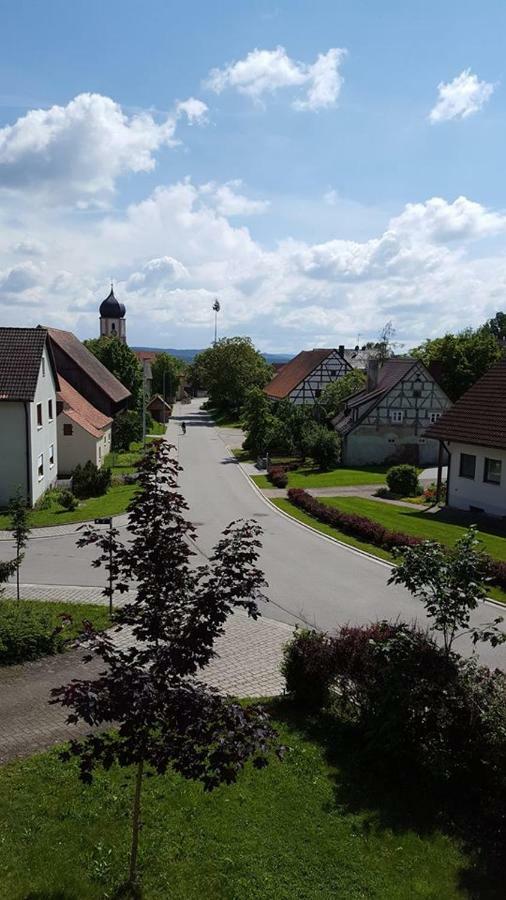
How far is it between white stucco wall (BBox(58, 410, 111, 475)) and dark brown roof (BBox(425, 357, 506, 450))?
19136 mm

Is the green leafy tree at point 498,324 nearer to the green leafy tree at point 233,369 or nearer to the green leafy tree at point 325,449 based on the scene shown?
the green leafy tree at point 233,369

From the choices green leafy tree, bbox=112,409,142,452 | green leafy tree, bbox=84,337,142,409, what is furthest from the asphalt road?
green leafy tree, bbox=84,337,142,409

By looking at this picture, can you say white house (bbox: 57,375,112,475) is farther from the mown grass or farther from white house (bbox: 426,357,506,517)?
white house (bbox: 426,357,506,517)

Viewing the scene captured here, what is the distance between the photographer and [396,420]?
4747 centimetres

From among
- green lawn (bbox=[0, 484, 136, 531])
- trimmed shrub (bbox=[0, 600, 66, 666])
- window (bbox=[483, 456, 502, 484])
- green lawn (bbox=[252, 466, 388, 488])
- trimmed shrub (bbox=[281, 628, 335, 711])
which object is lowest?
green lawn (bbox=[252, 466, 388, 488])

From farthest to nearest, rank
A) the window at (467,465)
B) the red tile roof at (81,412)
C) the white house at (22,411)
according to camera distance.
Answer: the red tile roof at (81,412) < the white house at (22,411) < the window at (467,465)

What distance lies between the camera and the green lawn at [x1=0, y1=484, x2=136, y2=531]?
26711 mm

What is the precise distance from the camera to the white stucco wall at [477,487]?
26891mm

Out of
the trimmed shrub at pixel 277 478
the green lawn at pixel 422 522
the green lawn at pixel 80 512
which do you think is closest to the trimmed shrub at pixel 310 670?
the green lawn at pixel 422 522

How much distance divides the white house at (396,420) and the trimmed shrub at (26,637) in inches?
1370

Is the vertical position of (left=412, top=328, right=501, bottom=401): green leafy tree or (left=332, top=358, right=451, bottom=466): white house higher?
(left=412, top=328, right=501, bottom=401): green leafy tree

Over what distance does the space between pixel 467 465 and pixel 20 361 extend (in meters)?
20.6

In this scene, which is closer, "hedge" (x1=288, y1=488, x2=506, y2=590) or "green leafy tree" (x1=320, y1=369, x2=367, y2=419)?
"hedge" (x1=288, y1=488, x2=506, y2=590)

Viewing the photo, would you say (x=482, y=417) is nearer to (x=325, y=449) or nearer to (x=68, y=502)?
(x=325, y=449)
